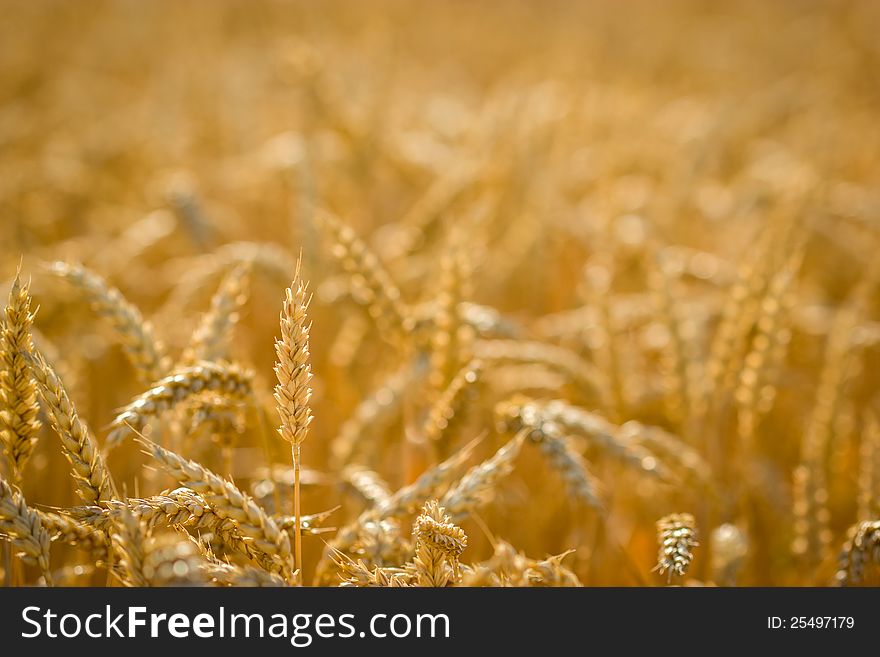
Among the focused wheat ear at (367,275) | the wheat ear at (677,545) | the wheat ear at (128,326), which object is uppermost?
the focused wheat ear at (367,275)

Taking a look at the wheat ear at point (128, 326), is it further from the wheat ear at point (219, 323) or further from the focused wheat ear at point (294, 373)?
the focused wheat ear at point (294, 373)

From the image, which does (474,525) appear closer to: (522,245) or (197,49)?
(522,245)

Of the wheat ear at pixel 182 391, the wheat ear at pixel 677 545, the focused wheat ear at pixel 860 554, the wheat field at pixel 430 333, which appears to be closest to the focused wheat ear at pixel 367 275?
the wheat field at pixel 430 333

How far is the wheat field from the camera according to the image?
1.08 meters

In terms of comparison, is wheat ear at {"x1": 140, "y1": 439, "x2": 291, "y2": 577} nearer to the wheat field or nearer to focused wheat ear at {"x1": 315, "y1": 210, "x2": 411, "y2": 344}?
the wheat field

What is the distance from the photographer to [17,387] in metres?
1.02

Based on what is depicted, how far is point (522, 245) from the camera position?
286 centimetres

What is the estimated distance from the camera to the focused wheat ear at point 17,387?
1012mm

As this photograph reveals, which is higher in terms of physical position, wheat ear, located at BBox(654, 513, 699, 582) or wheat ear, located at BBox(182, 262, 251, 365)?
wheat ear, located at BBox(182, 262, 251, 365)

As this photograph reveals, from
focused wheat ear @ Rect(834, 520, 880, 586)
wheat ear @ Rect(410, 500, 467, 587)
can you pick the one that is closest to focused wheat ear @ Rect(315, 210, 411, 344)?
wheat ear @ Rect(410, 500, 467, 587)

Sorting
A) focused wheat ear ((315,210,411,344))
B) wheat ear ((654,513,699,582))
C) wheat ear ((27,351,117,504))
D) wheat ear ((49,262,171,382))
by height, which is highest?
focused wheat ear ((315,210,411,344))

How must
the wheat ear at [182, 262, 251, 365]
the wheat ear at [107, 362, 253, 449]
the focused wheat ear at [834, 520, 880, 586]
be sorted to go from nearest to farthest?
the wheat ear at [107, 362, 253, 449], the focused wheat ear at [834, 520, 880, 586], the wheat ear at [182, 262, 251, 365]

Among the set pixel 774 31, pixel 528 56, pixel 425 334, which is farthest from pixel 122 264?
pixel 774 31
